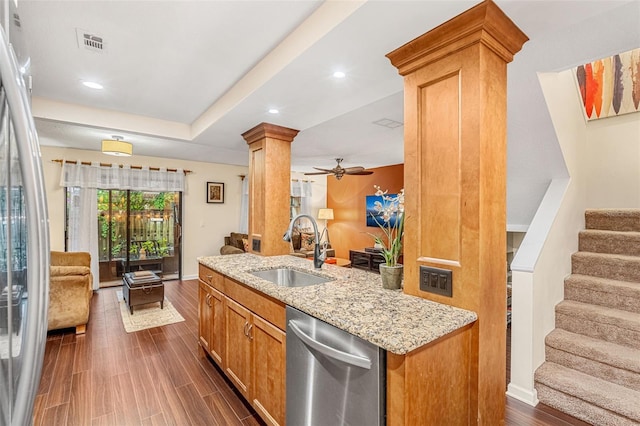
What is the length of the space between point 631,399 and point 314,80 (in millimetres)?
2980

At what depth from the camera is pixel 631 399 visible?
1.99 meters

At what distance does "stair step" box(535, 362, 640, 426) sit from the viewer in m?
1.97

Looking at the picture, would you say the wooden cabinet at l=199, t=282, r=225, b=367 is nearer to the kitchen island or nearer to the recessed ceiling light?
the kitchen island

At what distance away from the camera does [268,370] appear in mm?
1831

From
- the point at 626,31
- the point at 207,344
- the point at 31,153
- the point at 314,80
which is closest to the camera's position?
the point at 31,153

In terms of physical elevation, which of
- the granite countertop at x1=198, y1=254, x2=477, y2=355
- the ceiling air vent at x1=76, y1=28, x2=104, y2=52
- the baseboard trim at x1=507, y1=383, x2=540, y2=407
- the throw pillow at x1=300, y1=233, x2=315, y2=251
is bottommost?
the baseboard trim at x1=507, y1=383, x2=540, y2=407

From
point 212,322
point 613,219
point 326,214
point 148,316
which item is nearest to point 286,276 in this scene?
point 212,322

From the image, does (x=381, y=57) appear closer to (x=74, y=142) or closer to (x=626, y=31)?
(x=626, y=31)

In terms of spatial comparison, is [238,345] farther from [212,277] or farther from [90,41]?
[90,41]

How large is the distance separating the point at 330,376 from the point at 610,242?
3086mm

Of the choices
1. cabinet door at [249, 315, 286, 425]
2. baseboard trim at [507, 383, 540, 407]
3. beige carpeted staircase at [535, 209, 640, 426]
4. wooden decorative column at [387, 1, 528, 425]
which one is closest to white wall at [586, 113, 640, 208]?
beige carpeted staircase at [535, 209, 640, 426]

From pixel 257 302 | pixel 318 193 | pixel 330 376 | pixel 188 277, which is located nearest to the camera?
pixel 330 376

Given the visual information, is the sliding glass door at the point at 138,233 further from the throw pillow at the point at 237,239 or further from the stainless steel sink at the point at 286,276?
the stainless steel sink at the point at 286,276

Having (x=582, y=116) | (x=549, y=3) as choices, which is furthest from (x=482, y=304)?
(x=582, y=116)
